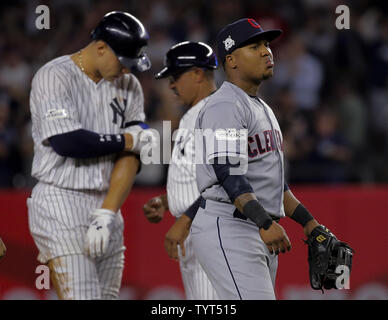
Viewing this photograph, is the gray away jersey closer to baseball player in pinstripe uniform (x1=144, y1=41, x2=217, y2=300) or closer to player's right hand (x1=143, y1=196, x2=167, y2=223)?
baseball player in pinstripe uniform (x1=144, y1=41, x2=217, y2=300)

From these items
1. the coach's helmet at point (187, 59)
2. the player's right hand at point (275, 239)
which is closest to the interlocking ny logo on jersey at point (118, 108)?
the coach's helmet at point (187, 59)

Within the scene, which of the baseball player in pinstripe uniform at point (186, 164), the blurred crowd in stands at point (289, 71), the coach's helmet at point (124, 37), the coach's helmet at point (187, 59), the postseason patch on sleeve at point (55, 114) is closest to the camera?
the postseason patch on sleeve at point (55, 114)

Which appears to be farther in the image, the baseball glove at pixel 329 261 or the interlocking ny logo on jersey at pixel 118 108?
the interlocking ny logo on jersey at pixel 118 108

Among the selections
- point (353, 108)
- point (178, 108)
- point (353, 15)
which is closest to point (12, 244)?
point (178, 108)

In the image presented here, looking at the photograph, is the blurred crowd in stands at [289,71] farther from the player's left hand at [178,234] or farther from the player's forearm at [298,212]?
the player's forearm at [298,212]

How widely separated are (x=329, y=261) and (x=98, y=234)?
1283 millimetres

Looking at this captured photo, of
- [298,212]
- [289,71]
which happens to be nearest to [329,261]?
[298,212]

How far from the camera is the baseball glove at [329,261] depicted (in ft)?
11.7

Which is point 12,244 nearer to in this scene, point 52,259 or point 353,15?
point 52,259

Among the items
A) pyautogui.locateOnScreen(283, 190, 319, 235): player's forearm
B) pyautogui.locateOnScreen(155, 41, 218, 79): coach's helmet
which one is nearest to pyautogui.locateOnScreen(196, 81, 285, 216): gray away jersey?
pyautogui.locateOnScreen(283, 190, 319, 235): player's forearm

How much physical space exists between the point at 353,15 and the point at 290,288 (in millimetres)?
4178

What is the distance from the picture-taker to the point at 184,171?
14.7 feet

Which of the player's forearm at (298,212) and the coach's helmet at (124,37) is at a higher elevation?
the coach's helmet at (124,37)
